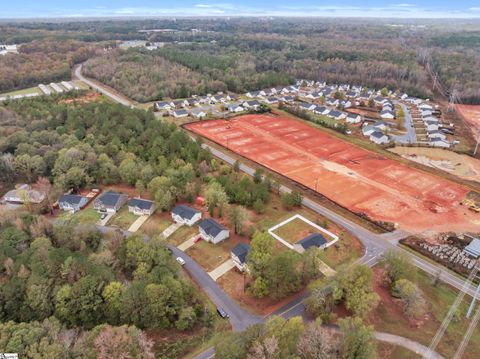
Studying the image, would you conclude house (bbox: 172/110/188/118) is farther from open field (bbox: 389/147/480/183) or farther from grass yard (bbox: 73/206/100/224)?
open field (bbox: 389/147/480/183)

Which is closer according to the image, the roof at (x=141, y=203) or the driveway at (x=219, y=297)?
the driveway at (x=219, y=297)

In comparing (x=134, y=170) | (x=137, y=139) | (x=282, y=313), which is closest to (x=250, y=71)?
(x=137, y=139)

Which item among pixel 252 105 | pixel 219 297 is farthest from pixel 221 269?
pixel 252 105

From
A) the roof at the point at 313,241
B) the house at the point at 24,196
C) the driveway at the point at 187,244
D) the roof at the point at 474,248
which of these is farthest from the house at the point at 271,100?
the house at the point at 24,196

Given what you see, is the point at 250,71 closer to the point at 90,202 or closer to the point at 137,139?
the point at 137,139

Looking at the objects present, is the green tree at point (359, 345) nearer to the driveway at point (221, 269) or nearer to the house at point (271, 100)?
the driveway at point (221, 269)

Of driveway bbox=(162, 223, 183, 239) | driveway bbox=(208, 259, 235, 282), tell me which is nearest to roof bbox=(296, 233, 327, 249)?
driveway bbox=(208, 259, 235, 282)
